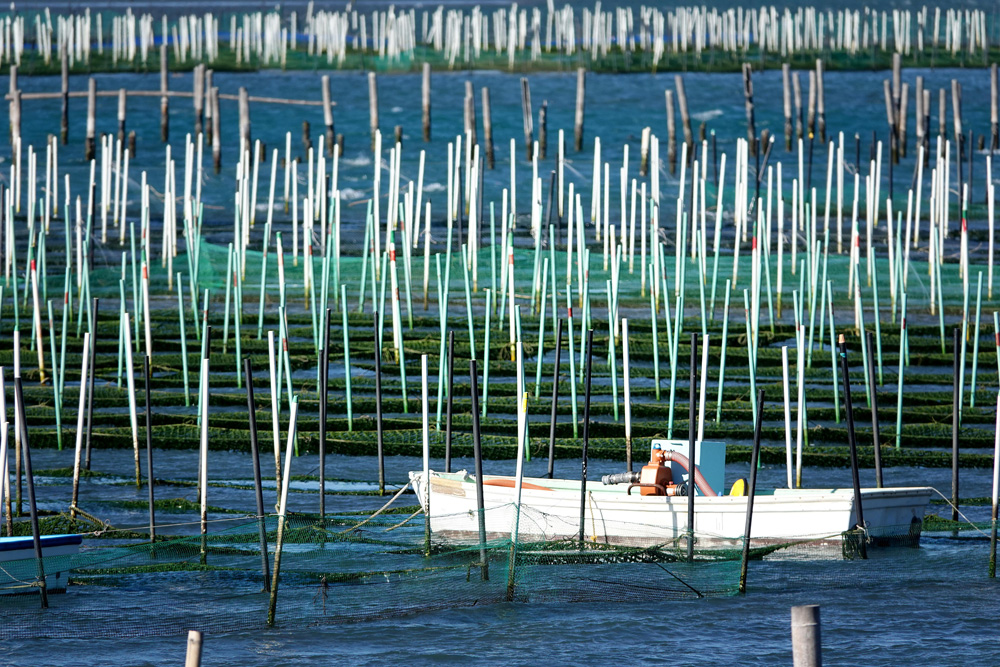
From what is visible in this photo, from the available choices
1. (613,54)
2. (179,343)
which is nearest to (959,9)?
(613,54)

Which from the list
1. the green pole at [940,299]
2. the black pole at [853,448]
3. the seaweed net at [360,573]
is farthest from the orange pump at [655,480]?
the green pole at [940,299]

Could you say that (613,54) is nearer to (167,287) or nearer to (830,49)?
(830,49)

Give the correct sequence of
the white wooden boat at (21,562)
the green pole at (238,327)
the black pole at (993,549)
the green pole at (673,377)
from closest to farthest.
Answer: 1. the white wooden boat at (21,562)
2. the black pole at (993,549)
3. the green pole at (673,377)
4. the green pole at (238,327)

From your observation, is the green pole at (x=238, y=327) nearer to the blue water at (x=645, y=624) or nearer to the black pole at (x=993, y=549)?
the blue water at (x=645, y=624)

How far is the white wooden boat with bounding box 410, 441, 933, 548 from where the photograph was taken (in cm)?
1322

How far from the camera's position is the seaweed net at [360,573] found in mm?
11664

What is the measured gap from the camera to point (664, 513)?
1354 centimetres

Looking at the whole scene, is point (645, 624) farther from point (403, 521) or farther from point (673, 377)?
point (673, 377)

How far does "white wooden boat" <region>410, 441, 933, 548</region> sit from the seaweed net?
6 cm

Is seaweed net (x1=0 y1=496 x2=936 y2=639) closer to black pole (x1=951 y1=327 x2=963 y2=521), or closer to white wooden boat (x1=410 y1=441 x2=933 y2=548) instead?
white wooden boat (x1=410 y1=441 x2=933 y2=548)

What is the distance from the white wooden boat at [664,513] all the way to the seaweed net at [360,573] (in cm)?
6

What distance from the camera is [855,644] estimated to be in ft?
37.2

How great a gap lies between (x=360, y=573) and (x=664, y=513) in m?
3.00

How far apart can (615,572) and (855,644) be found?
2.32m
